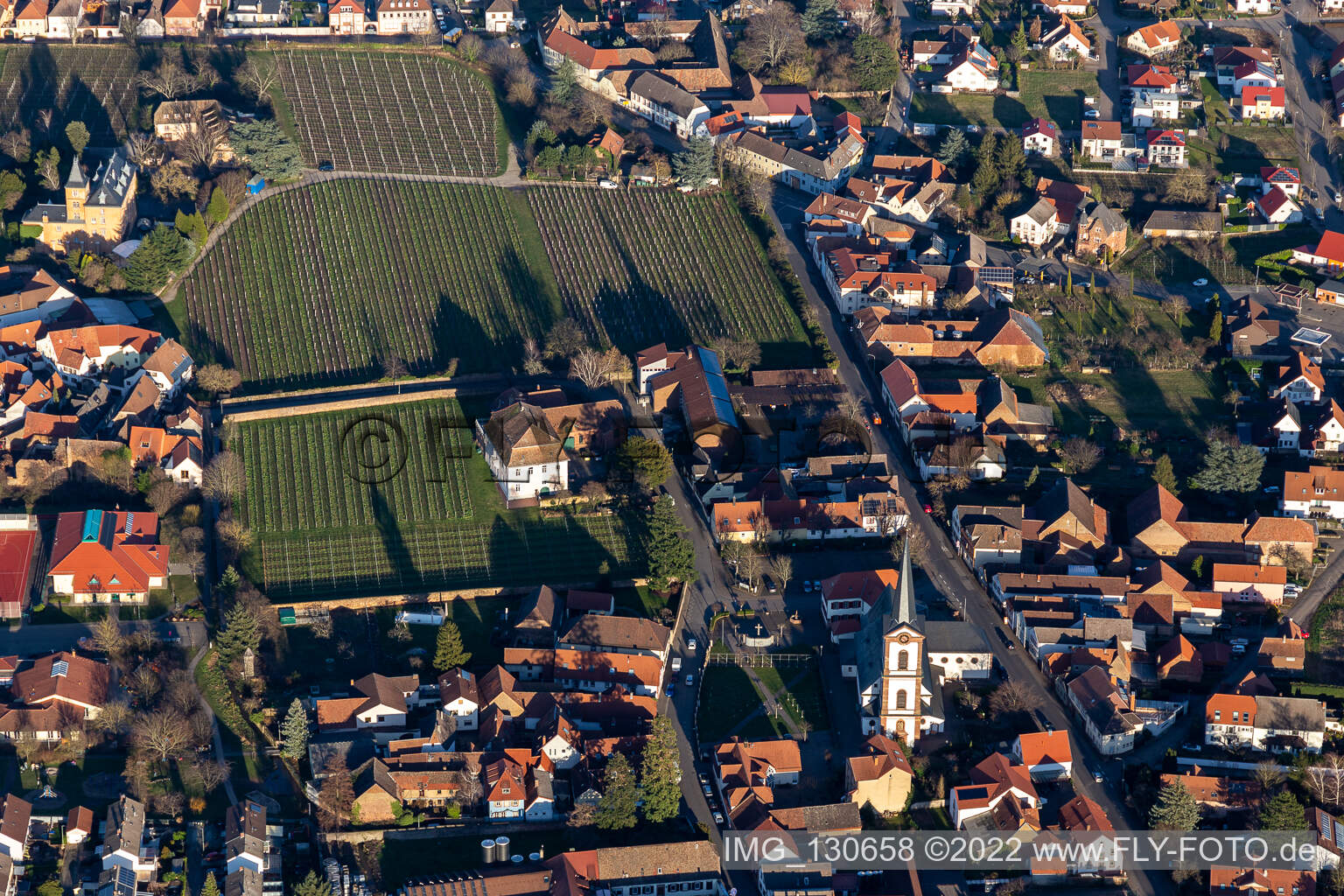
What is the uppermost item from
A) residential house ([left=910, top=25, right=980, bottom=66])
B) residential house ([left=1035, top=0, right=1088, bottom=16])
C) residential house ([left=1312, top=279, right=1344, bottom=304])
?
residential house ([left=1035, top=0, right=1088, bottom=16])

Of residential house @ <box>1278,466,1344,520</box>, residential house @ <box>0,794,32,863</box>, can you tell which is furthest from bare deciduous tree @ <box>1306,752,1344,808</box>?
residential house @ <box>0,794,32,863</box>

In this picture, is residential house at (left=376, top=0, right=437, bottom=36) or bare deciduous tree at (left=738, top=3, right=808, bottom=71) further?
residential house at (left=376, top=0, right=437, bottom=36)

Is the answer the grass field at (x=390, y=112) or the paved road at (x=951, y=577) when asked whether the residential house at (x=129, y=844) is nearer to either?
the paved road at (x=951, y=577)

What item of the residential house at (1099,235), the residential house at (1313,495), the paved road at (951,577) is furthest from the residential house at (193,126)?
the residential house at (1313,495)

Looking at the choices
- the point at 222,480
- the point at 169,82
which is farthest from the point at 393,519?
the point at 169,82

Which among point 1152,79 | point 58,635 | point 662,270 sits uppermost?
point 1152,79

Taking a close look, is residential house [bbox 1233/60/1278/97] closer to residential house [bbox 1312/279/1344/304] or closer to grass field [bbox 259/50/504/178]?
residential house [bbox 1312/279/1344/304]

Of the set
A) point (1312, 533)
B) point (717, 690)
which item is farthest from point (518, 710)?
point (1312, 533)

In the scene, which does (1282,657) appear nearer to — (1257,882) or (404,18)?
(1257,882)
